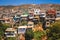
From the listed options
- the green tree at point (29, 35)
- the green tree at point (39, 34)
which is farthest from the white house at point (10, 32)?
the green tree at point (39, 34)

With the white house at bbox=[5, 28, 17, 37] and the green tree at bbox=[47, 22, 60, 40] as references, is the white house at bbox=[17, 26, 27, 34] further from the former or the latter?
the green tree at bbox=[47, 22, 60, 40]

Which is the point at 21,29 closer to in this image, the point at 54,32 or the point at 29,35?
the point at 29,35

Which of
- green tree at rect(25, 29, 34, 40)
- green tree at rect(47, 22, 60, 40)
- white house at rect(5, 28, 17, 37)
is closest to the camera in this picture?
green tree at rect(47, 22, 60, 40)

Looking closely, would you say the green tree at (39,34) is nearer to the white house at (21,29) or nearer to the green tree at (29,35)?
the green tree at (29,35)

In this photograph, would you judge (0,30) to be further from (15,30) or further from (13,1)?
(13,1)

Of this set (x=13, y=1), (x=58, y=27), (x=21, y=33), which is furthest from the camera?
(x=13, y=1)

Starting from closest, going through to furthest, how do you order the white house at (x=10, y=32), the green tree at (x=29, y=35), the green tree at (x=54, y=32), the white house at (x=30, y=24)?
the green tree at (x=54, y=32) → the green tree at (x=29, y=35) → the white house at (x=10, y=32) → the white house at (x=30, y=24)

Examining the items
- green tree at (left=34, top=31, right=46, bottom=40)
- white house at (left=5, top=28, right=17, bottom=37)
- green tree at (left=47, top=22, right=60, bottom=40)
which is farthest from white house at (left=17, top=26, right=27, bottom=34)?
green tree at (left=47, top=22, right=60, bottom=40)

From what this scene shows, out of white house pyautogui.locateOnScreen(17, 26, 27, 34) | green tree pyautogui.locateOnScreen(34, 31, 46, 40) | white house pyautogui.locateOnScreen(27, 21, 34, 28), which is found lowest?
green tree pyautogui.locateOnScreen(34, 31, 46, 40)

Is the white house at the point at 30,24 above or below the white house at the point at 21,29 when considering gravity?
above

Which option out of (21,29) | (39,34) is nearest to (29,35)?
(39,34)

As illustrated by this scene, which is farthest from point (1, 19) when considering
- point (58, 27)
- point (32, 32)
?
point (58, 27)
